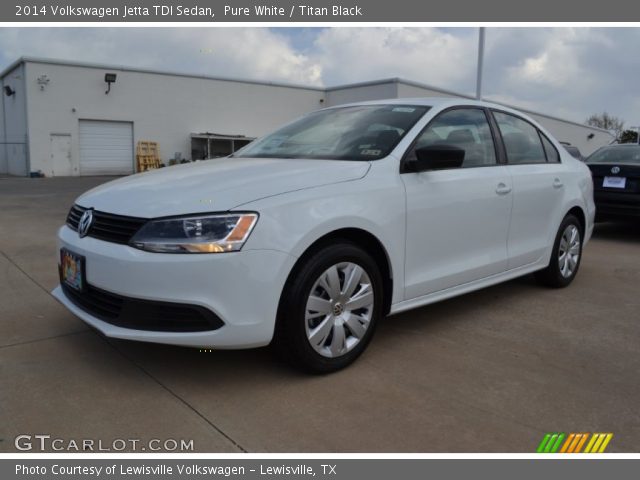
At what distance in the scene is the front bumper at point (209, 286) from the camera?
257 cm

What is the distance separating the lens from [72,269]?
3059mm

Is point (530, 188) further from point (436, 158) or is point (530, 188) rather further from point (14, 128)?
point (14, 128)

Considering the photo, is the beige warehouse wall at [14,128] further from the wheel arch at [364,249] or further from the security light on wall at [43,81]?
the wheel arch at [364,249]

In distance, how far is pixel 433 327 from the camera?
3848 millimetres

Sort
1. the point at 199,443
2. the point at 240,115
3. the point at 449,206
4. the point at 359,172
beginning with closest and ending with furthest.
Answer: the point at 199,443, the point at 359,172, the point at 449,206, the point at 240,115

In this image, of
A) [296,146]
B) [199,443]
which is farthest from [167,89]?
[199,443]

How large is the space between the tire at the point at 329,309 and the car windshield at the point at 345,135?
28.9 inches

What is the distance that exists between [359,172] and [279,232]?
71 centimetres

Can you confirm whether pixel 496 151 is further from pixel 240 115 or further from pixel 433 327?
pixel 240 115

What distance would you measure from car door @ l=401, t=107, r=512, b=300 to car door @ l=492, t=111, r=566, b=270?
149 millimetres

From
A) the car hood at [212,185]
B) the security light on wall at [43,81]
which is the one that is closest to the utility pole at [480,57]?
the car hood at [212,185]

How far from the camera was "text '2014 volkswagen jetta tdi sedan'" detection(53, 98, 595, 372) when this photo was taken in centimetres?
262

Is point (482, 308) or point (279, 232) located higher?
point (279, 232)

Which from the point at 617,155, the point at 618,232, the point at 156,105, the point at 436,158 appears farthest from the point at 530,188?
the point at 156,105
